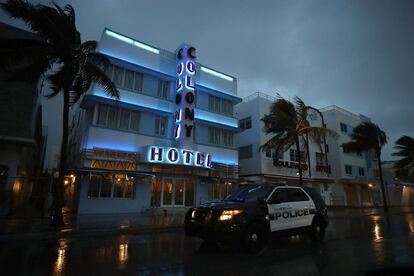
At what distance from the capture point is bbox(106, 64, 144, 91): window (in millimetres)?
23734

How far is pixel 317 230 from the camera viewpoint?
35.1 feet

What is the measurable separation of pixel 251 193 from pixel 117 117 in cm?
1647

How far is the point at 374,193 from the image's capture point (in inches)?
1857

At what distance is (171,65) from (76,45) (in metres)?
13.3

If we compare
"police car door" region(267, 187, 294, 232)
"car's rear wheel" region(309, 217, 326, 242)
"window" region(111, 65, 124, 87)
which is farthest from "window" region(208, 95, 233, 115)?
"police car door" region(267, 187, 294, 232)

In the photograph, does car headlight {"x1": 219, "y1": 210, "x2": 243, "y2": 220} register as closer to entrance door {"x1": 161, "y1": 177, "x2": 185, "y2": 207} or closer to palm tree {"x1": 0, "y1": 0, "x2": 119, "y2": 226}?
palm tree {"x1": 0, "y1": 0, "x2": 119, "y2": 226}

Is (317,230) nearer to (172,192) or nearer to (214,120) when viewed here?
(172,192)

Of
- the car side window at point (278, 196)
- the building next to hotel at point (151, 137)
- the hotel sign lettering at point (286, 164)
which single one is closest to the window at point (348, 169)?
the hotel sign lettering at point (286, 164)

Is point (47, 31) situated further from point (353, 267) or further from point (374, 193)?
point (374, 193)

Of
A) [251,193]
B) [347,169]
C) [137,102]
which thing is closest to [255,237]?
[251,193]

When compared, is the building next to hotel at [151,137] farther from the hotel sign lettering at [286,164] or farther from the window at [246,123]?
the hotel sign lettering at [286,164]

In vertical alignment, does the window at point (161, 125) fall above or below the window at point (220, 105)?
below

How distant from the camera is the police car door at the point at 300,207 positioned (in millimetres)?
9961

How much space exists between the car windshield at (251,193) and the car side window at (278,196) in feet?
0.65
